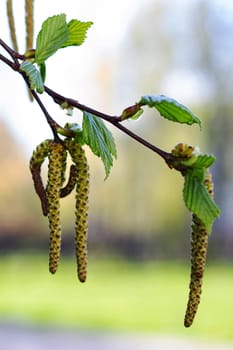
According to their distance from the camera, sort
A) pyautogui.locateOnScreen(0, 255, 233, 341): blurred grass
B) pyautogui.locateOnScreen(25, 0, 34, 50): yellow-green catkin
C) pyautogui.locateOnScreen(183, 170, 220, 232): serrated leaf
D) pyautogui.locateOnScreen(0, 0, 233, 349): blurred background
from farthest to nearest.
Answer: pyautogui.locateOnScreen(0, 0, 233, 349): blurred background → pyautogui.locateOnScreen(0, 255, 233, 341): blurred grass → pyautogui.locateOnScreen(25, 0, 34, 50): yellow-green catkin → pyautogui.locateOnScreen(183, 170, 220, 232): serrated leaf

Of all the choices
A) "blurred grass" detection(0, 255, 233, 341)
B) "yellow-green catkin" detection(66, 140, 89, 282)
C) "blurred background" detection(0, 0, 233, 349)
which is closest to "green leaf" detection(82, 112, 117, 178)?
"yellow-green catkin" detection(66, 140, 89, 282)

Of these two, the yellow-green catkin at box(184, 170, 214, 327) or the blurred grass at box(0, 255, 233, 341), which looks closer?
the yellow-green catkin at box(184, 170, 214, 327)

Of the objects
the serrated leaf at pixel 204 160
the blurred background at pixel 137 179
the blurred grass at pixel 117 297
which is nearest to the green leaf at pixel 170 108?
the serrated leaf at pixel 204 160

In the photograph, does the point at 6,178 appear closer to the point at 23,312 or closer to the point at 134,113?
the point at 23,312

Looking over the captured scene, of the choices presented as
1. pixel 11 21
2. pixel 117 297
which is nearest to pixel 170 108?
pixel 11 21

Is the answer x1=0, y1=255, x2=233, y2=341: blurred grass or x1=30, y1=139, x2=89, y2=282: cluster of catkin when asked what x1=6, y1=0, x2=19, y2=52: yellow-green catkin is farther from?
x1=0, y1=255, x2=233, y2=341: blurred grass

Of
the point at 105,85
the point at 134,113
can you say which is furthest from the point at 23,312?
the point at 134,113

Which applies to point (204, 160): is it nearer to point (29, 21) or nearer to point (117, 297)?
point (29, 21)
